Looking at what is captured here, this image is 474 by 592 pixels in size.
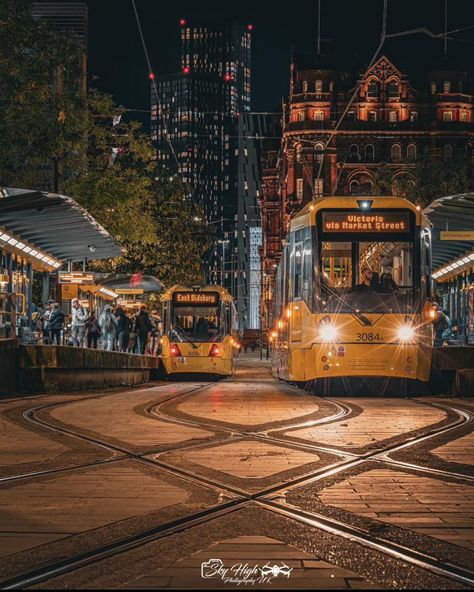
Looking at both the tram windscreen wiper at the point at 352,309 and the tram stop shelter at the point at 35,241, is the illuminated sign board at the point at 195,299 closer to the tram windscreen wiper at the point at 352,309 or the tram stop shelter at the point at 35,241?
the tram stop shelter at the point at 35,241

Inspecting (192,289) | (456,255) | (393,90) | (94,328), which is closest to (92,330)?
(94,328)

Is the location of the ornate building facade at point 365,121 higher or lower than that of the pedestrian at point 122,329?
higher

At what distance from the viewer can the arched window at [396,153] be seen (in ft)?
305

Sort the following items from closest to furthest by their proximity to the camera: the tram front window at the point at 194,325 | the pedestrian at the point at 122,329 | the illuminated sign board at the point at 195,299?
the pedestrian at the point at 122,329 → the tram front window at the point at 194,325 → the illuminated sign board at the point at 195,299

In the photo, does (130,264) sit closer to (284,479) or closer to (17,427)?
(17,427)

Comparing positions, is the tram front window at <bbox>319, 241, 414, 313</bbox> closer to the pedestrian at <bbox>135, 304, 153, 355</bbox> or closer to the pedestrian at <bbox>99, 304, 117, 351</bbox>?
the pedestrian at <bbox>99, 304, 117, 351</bbox>

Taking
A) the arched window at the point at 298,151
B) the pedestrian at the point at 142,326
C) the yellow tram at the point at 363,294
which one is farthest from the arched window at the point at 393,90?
the yellow tram at the point at 363,294

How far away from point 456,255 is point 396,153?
67.2 metres

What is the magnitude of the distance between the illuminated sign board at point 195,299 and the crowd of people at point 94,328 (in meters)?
1.17

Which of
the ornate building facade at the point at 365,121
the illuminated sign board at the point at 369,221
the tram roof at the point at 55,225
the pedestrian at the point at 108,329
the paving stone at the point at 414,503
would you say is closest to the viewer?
the paving stone at the point at 414,503

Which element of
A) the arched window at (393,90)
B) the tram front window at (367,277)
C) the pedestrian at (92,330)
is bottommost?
the pedestrian at (92,330)

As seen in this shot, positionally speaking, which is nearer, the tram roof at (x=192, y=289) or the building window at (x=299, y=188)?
the tram roof at (x=192, y=289)

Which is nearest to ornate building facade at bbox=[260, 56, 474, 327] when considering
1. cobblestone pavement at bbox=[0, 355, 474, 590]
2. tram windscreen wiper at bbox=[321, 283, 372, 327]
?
tram windscreen wiper at bbox=[321, 283, 372, 327]

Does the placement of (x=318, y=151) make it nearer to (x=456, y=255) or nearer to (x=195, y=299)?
(x=195, y=299)
